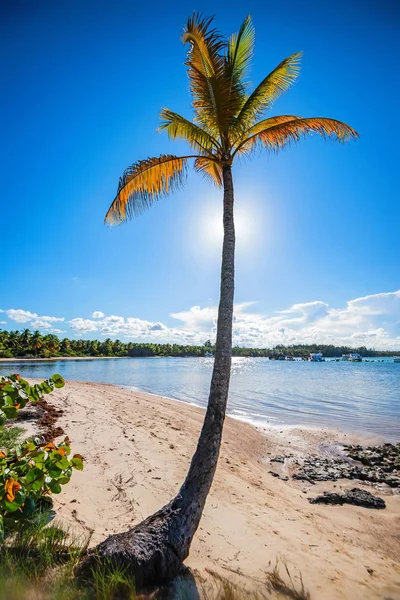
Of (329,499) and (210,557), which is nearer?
(210,557)

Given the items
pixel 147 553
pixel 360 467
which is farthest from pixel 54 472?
pixel 360 467

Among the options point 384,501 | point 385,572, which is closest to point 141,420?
point 384,501

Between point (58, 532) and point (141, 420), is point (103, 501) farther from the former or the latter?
point (141, 420)

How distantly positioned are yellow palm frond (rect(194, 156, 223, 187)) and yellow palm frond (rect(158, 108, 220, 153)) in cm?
55

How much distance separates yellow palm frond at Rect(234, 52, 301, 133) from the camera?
5.62m

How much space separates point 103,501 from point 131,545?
7.30 feet

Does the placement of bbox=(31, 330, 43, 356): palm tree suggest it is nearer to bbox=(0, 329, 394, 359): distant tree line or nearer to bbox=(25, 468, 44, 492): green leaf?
bbox=(0, 329, 394, 359): distant tree line

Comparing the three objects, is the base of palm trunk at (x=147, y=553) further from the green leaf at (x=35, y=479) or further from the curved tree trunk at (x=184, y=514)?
the green leaf at (x=35, y=479)

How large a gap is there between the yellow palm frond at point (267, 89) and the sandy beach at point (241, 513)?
23.7 ft

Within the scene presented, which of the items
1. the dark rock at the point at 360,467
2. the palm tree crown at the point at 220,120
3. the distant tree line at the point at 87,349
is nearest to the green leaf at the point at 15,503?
the palm tree crown at the point at 220,120

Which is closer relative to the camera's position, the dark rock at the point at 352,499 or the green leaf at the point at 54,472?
the green leaf at the point at 54,472

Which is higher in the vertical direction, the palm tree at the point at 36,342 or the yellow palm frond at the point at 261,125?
the yellow palm frond at the point at 261,125

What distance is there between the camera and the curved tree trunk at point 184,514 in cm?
292

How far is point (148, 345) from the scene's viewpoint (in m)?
148
